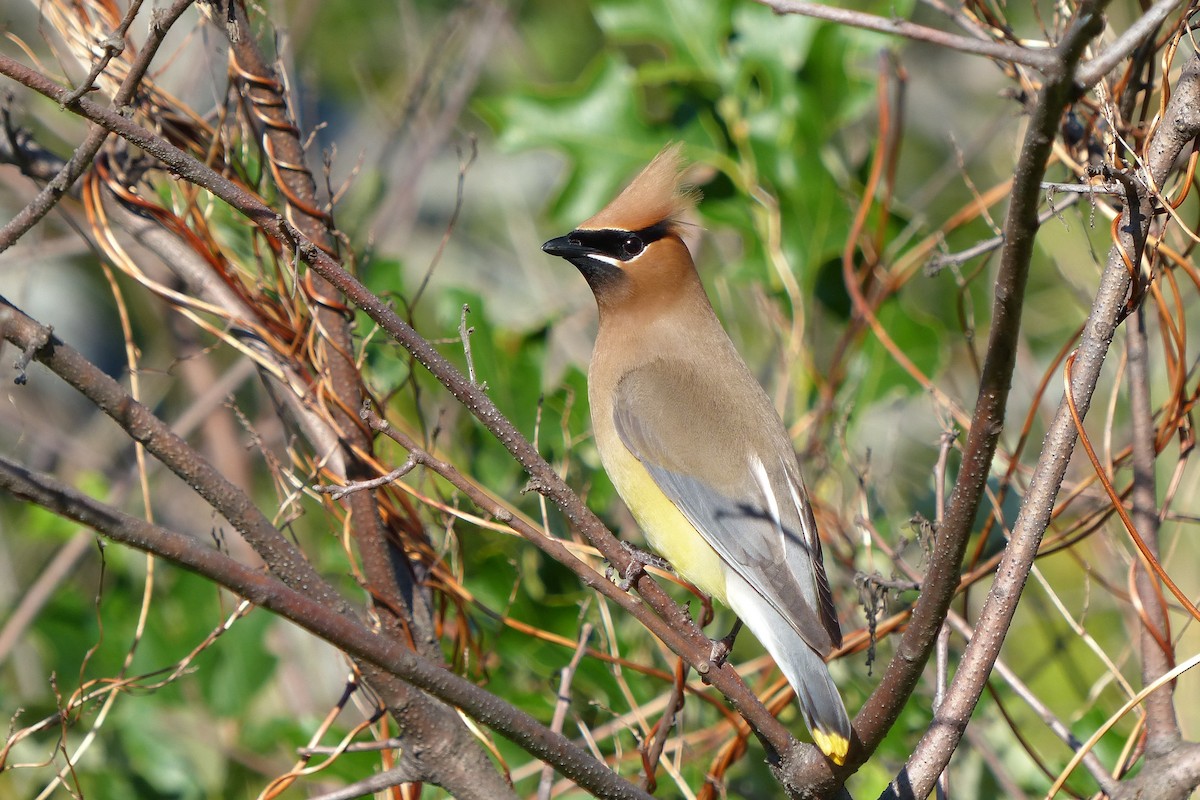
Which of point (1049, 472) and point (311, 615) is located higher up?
point (1049, 472)

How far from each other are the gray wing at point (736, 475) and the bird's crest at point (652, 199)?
340 mm

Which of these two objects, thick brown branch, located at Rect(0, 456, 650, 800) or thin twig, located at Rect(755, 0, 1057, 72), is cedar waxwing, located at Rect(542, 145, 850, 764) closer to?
thick brown branch, located at Rect(0, 456, 650, 800)

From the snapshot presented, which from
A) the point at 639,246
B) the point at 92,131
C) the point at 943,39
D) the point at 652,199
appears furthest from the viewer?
the point at 639,246

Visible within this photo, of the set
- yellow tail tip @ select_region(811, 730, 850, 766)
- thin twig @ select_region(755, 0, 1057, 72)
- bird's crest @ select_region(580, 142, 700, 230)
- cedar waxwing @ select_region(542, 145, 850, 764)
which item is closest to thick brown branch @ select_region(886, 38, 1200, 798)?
yellow tail tip @ select_region(811, 730, 850, 766)

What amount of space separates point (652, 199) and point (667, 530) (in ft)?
2.53

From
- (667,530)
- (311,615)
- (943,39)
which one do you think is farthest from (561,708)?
(943,39)

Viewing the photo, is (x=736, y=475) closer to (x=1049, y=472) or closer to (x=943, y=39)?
(x=1049, y=472)

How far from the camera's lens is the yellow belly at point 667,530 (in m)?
2.84

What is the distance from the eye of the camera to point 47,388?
17.9 ft

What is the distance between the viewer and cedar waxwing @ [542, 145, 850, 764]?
2.72 meters

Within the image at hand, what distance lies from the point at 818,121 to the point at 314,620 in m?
2.43

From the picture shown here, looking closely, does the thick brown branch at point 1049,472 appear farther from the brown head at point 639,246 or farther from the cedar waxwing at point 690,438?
the brown head at point 639,246

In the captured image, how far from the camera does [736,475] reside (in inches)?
116

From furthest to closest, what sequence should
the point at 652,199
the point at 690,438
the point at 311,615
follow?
1. the point at 652,199
2. the point at 690,438
3. the point at 311,615
